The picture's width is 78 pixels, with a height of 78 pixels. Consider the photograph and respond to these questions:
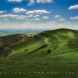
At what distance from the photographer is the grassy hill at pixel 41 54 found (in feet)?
27.0

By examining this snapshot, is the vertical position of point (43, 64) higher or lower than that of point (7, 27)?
lower

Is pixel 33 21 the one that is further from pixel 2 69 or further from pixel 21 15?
pixel 2 69

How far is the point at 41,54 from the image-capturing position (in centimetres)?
829

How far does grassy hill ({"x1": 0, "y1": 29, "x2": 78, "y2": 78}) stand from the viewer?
8234 millimetres

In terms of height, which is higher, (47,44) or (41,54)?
(47,44)

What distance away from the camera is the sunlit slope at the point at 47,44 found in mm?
8289

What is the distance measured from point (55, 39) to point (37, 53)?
400mm

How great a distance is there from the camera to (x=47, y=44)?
27.3 feet

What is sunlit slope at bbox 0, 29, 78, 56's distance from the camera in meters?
8.29

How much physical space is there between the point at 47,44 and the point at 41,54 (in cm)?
21

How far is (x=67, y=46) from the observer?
830 centimetres

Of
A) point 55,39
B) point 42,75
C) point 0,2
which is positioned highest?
point 0,2

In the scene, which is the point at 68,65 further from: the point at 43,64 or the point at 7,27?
the point at 7,27

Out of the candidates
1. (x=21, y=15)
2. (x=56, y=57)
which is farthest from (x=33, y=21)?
(x=56, y=57)
